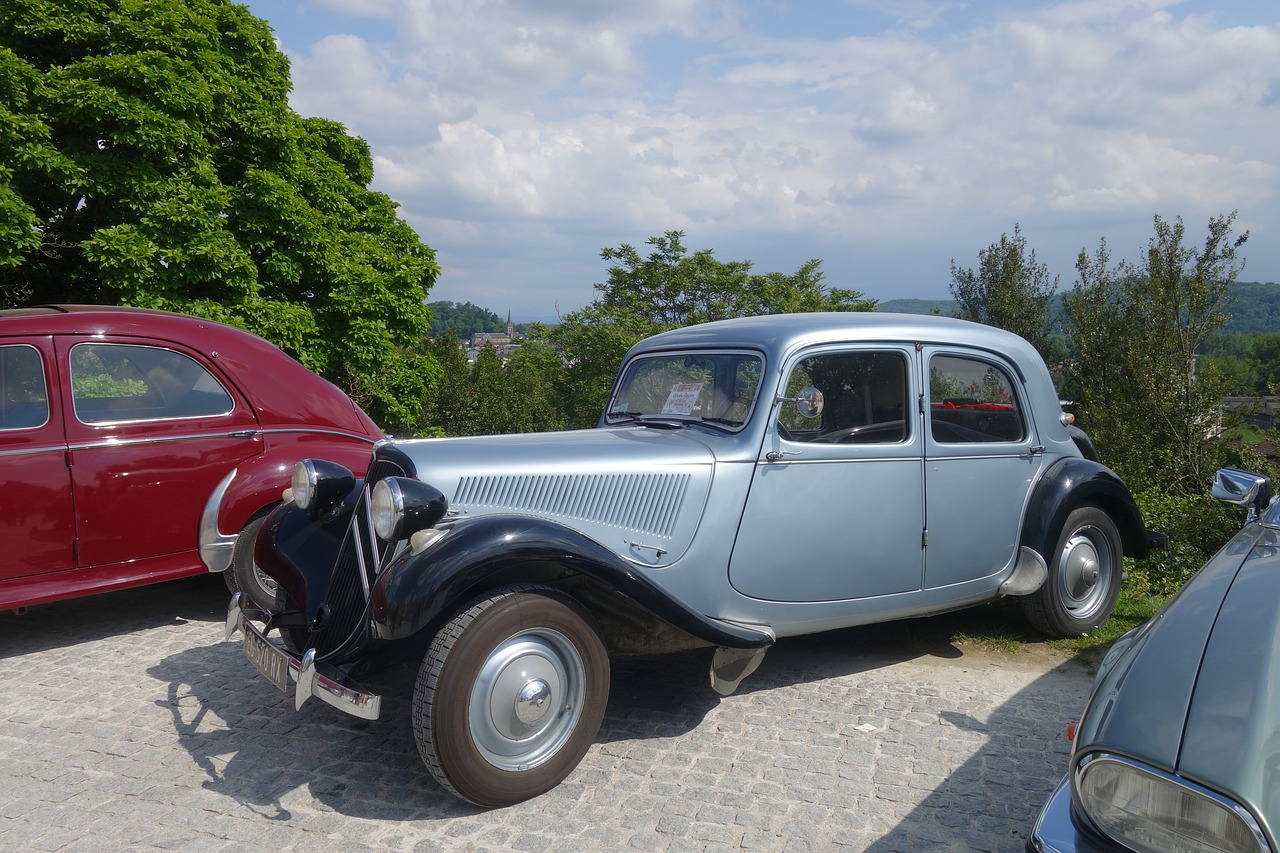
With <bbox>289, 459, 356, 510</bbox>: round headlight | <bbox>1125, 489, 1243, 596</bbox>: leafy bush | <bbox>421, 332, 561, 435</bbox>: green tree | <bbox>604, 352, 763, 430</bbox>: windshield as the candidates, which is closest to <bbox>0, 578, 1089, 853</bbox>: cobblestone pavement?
<bbox>289, 459, 356, 510</bbox>: round headlight

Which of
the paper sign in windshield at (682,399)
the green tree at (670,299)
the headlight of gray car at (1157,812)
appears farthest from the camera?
the green tree at (670,299)

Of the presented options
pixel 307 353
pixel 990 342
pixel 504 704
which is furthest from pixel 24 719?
pixel 307 353

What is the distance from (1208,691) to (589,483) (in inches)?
93.4

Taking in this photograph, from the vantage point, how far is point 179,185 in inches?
486

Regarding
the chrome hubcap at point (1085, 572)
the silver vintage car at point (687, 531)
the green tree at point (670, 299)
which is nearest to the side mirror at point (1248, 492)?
the silver vintage car at point (687, 531)

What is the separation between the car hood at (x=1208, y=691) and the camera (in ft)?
6.09

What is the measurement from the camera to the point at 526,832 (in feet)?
10.4

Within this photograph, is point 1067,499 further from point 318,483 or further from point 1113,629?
point 318,483

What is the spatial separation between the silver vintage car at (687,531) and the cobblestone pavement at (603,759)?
0.30 meters

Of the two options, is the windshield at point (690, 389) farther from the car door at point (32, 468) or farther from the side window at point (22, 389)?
the side window at point (22, 389)

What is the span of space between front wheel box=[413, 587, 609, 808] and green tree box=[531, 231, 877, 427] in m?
16.0

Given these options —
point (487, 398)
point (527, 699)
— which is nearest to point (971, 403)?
point (527, 699)

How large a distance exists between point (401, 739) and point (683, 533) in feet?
5.12

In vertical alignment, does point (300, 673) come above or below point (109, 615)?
above
